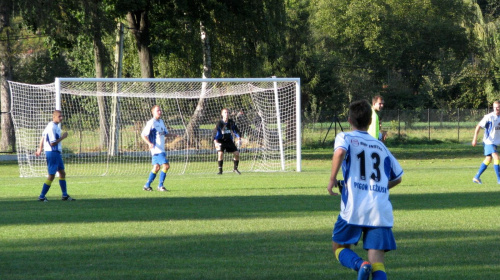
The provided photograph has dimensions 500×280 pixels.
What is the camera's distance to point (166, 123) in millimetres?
25750

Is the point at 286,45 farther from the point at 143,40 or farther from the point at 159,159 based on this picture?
the point at 159,159

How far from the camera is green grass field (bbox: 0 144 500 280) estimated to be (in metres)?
7.00

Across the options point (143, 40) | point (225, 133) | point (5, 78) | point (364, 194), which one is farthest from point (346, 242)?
point (5, 78)

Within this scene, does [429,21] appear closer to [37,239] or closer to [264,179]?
[264,179]

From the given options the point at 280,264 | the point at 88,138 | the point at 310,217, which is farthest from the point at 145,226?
the point at 88,138

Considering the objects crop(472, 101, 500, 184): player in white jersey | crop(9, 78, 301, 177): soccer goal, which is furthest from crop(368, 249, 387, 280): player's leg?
crop(9, 78, 301, 177): soccer goal

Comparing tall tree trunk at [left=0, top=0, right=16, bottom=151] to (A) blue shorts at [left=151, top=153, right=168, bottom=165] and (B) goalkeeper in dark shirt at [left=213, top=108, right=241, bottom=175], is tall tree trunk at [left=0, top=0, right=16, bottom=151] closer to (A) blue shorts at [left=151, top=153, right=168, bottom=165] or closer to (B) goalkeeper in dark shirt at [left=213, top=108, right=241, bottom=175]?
(B) goalkeeper in dark shirt at [left=213, top=108, right=241, bottom=175]

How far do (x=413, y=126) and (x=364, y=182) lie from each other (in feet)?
126

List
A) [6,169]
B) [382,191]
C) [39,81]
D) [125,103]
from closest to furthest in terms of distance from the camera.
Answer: [382,191] → [6,169] → [125,103] → [39,81]

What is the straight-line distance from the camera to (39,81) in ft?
200

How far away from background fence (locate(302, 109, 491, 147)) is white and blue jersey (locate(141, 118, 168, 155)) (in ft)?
73.1

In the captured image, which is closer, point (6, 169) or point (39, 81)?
point (6, 169)

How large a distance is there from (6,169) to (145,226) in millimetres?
16808

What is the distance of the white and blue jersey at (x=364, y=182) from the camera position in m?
5.57
